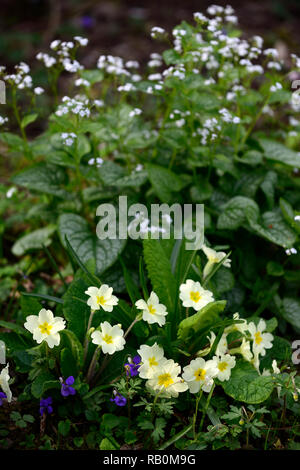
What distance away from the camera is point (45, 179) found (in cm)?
230

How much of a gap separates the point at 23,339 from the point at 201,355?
665 mm

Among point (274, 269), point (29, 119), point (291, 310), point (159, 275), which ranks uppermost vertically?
point (29, 119)

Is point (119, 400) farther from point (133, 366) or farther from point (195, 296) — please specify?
point (195, 296)

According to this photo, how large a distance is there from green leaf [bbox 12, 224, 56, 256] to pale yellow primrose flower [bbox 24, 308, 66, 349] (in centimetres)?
87

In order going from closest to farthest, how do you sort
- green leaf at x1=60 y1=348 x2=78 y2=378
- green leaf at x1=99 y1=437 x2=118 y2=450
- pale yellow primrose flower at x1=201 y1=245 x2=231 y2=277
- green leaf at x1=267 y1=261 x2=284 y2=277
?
green leaf at x1=99 y1=437 x2=118 y2=450, green leaf at x1=60 y1=348 x2=78 y2=378, pale yellow primrose flower at x1=201 y1=245 x2=231 y2=277, green leaf at x1=267 y1=261 x2=284 y2=277

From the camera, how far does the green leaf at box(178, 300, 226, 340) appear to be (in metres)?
1.61

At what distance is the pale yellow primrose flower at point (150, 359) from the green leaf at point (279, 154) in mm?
1197

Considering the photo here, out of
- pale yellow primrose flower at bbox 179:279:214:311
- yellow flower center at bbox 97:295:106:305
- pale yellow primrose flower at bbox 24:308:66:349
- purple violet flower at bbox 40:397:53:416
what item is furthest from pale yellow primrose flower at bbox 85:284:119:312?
purple violet flower at bbox 40:397:53:416

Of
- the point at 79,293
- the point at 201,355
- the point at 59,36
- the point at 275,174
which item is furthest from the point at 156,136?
the point at 59,36

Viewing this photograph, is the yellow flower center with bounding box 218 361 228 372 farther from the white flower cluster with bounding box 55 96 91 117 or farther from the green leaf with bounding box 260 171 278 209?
the white flower cluster with bounding box 55 96 91 117

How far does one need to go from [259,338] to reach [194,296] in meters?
0.31

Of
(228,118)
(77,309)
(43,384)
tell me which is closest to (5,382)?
(43,384)

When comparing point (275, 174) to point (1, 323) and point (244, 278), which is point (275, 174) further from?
point (1, 323)

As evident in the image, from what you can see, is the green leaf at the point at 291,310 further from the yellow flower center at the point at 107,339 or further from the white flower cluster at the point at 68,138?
the white flower cluster at the point at 68,138
